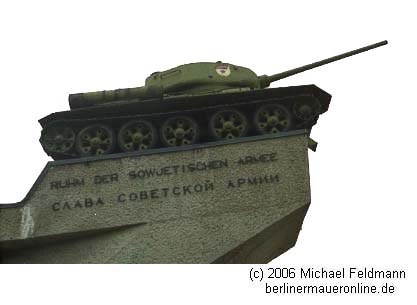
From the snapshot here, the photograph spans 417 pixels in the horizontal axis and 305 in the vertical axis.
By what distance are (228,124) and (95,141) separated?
239 cm

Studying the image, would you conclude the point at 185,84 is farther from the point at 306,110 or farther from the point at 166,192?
the point at 166,192

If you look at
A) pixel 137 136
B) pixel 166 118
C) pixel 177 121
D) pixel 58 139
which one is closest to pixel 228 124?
pixel 177 121

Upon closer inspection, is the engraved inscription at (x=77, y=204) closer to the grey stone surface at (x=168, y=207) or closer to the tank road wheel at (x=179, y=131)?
the grey stone surface at (x=168, y=207)

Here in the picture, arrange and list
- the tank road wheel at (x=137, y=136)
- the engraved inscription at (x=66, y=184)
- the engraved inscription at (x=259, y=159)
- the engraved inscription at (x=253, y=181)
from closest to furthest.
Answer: the engraved inscription at (x=253, y=181)
the engraved inscription at (x=259, y=159)
the engraved inscription at (x=66, y=184)
the tank road wheel at (x=137, y=136)

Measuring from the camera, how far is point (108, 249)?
38.5 ft

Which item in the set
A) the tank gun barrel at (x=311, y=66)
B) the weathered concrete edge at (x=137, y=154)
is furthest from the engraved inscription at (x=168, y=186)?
the tank gun barrel at (x=311, y=66)

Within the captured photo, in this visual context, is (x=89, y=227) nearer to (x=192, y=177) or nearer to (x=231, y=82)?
(x=192, y=177)

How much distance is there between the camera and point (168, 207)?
11.9 metres

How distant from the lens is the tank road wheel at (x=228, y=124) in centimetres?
1294

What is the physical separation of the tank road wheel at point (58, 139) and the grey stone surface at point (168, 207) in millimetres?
838

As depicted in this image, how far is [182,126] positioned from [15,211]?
3.22m

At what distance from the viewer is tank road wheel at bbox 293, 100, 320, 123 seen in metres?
13.2

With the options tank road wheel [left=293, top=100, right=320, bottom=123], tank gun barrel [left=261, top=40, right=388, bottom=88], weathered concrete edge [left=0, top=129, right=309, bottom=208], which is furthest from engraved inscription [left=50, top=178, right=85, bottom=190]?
tank gun barrel [left=261, top=40, right=388, bottom=88]

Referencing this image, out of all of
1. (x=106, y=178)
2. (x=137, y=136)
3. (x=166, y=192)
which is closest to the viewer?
(x=166, y=192)
